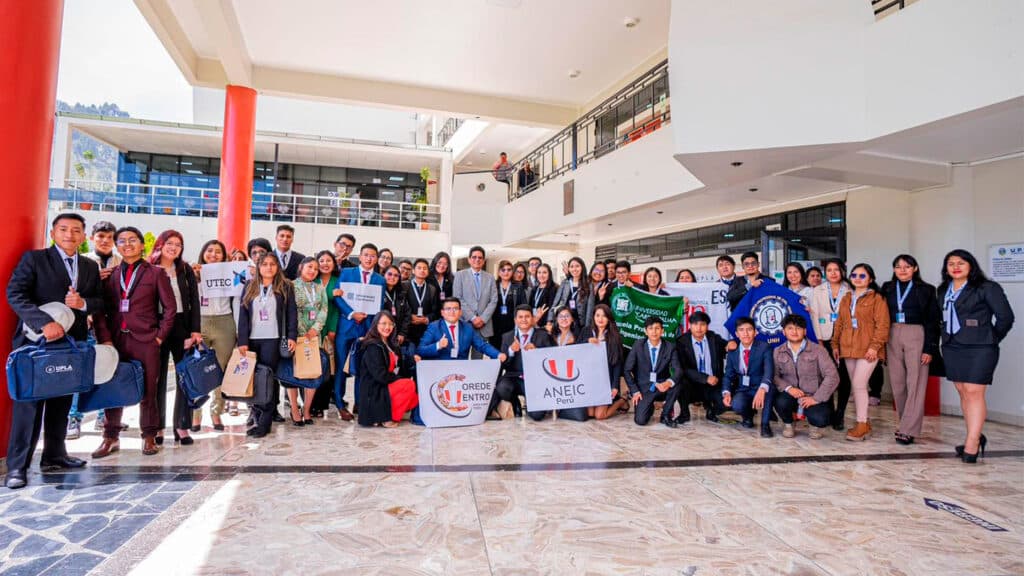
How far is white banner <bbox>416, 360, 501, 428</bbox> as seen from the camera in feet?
16.5

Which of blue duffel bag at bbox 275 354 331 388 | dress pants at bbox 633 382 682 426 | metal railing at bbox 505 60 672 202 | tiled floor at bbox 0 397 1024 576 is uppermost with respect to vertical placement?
metal railing at bbox 505 60 672 202

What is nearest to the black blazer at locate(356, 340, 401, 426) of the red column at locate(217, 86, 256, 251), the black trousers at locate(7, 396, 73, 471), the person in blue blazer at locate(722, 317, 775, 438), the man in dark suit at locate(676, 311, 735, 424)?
the black trousers at locate(7, 396, 73, 471)

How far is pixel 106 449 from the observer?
12.6 feet

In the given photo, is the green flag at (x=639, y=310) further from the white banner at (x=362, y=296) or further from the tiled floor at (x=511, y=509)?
the white banner at (x=362, y=296)

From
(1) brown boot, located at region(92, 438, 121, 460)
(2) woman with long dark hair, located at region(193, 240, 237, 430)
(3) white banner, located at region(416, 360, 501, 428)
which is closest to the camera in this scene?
(1) brown boot, located at region(92, 438, 121, 460)

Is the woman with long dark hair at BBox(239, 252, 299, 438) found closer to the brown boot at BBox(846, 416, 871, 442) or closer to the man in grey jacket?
the man in grey jacket

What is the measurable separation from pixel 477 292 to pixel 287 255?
210 cm

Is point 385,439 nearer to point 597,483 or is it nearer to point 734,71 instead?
point 597,483

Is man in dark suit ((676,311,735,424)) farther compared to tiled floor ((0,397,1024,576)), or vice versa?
man in dark suit ((676,311,735,424))

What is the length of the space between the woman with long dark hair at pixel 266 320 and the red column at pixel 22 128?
1464 millimetres

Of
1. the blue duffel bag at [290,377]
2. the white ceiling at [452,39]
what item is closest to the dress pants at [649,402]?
the blue duffel bag at [290,377]

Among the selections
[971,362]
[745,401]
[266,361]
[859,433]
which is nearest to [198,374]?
[266,361]

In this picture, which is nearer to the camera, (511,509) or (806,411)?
(511,509)

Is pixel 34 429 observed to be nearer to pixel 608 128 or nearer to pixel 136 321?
pixel 136 321
